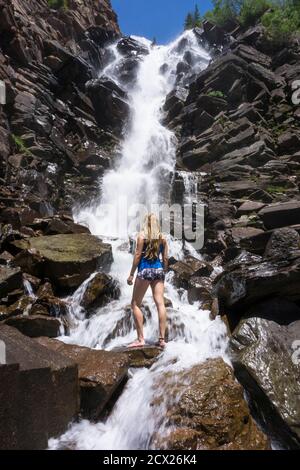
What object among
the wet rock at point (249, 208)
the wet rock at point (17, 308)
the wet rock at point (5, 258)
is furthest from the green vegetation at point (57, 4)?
the wet rock at point (17, 308)

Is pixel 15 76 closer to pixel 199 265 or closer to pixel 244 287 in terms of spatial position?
pixel 199 265

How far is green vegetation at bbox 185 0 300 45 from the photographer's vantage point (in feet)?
114

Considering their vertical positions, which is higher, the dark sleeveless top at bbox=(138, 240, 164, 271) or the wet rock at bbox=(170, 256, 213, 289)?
the dark sleeveless top at bbox=(138, 240, 164, 271)

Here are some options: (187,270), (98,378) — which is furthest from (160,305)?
(187,270)

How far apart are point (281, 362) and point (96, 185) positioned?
718 inches

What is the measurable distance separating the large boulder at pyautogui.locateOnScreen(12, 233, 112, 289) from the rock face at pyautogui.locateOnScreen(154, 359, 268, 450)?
18.3 ft

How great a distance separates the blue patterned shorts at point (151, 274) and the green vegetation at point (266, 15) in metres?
35.8

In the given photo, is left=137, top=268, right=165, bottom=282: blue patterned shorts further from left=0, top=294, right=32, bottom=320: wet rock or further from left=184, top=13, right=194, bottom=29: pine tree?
left=184, top=13, right=194, bottom=29: pine tree

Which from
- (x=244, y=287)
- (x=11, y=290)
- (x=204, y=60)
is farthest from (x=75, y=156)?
(x=204, y=60)

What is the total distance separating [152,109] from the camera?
35.2 meters

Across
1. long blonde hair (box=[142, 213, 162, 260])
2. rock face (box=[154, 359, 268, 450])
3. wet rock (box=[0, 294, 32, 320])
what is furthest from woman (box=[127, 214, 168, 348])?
wet rock (box=[0, 294, 32, 320])

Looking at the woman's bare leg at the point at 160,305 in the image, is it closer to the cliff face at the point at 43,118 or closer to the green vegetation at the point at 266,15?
the cliff face at the point at 43,118

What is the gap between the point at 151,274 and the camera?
6477mm

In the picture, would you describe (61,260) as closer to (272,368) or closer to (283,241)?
(283,241)
